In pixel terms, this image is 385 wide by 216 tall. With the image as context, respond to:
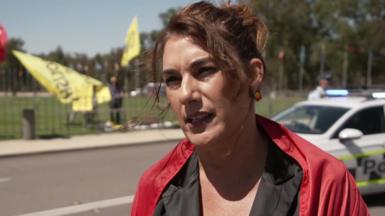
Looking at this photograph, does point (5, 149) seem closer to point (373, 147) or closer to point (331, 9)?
point (373, 147)

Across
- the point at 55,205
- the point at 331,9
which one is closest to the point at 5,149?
the point at 55,205

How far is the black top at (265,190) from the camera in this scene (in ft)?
5.35

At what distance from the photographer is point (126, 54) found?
70.2ft

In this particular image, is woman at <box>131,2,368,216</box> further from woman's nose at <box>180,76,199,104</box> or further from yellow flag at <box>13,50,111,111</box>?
yellow flag at <box>13,50,111,111</box>

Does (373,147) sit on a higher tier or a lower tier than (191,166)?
lower

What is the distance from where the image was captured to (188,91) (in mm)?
1636

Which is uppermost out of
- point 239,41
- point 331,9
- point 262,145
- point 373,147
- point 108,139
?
point 331,9

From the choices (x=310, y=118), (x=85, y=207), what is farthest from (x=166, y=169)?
(x=310, y=118)

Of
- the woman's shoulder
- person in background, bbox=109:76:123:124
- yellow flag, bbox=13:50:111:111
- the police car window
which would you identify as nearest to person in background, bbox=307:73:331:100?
the police car window

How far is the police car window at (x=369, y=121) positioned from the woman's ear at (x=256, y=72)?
5.72 meters

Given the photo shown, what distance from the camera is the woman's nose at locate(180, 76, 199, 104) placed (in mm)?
1628

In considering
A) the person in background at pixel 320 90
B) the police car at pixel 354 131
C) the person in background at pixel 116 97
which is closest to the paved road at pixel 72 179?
the police car at pixel 354 131

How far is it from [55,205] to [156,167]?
600cm

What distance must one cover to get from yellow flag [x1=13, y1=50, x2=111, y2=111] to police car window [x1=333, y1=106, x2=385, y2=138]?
469 inches
